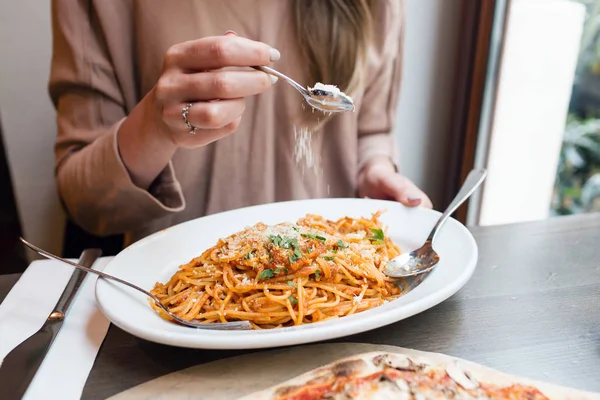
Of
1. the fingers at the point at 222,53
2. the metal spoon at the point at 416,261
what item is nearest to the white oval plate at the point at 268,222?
the metal spoon at the point at 416,261

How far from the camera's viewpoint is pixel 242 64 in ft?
2.85

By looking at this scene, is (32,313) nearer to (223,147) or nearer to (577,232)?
(223,147)

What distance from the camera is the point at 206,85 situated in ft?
2.91

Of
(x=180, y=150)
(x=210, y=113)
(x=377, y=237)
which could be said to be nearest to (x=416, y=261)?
(x=377, y=237)

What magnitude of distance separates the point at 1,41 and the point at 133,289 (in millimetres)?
1273

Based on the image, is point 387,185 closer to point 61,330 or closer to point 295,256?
point 295,256

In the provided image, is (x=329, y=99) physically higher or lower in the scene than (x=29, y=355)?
higher

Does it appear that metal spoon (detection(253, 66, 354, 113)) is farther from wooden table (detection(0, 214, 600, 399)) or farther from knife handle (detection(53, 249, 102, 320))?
knife handle (detection(53, 249, 102, 320))

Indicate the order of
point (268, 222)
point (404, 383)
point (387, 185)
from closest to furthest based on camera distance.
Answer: point (404, 383) → point (268, 222) → point (387, 185)

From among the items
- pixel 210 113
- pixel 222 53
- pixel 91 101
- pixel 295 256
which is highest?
pixel 222 53

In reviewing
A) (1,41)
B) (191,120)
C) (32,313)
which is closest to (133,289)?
(32,313)

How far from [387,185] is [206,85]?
26.1 inches

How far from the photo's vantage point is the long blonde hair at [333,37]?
→ 150cm

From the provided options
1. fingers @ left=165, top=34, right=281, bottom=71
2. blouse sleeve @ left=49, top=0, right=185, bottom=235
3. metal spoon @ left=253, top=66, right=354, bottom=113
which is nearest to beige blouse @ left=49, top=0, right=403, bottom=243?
blouse sleeve @ left=49, top=0, right=185, bottom=235
